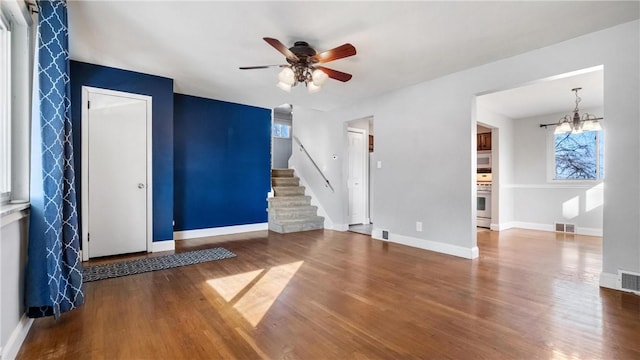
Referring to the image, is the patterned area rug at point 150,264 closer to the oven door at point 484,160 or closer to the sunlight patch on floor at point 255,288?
the sunlight patch on floor at point 255,288

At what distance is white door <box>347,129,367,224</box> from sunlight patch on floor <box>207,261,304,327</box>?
3.35 m

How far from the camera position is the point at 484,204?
21.0ft

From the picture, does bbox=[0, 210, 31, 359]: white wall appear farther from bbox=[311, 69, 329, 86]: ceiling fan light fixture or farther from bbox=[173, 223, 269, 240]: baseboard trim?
bbox=[173, 223, 269, 240]: baseboard trim

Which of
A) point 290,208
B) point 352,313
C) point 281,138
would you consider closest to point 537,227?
point 290,208

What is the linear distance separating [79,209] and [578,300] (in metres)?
5.25

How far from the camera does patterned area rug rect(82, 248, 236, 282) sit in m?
3.16

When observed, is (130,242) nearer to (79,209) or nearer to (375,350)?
(79,209)

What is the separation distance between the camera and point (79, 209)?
3648 mm

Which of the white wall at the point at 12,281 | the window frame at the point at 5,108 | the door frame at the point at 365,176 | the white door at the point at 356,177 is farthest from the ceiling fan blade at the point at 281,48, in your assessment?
the door frame at the point at 365,176

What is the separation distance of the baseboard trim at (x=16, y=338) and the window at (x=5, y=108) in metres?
0.82

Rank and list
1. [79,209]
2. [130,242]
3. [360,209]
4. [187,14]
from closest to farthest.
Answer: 1. [187,14]
2. [79,209]
3. [130,242]
4. [360,209]

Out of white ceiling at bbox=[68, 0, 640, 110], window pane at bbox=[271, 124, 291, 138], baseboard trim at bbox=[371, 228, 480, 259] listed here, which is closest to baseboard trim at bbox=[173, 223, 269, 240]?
baseboard trim at bbox=[371, 228, 480, 259]

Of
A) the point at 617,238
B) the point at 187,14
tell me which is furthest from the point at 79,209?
the point at 617,238

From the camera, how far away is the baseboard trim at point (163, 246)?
A: 4.18m
